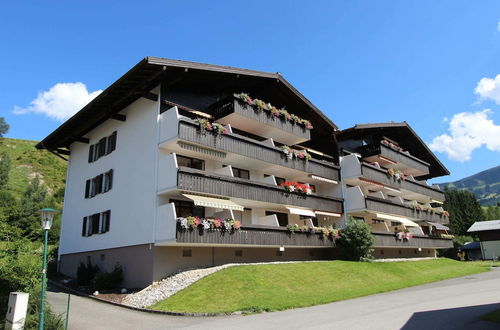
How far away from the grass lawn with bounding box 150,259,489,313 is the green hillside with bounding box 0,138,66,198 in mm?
64846

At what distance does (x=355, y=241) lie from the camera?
2861 cm

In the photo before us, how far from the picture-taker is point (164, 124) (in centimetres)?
2262

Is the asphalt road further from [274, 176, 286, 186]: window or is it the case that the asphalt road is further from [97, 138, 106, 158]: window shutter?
[274, 176, 286, 186]: window

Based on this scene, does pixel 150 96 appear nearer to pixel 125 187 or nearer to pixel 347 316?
pixel 125 187

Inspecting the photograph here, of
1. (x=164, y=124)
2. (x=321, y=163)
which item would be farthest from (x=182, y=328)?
(x=321, y=163)

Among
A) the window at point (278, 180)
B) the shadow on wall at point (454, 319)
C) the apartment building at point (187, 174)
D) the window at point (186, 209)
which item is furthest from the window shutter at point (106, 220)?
the shadow on wall at point (454, 319)

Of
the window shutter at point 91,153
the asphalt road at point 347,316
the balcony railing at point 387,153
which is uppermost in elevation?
the balcony railing at point 387,153

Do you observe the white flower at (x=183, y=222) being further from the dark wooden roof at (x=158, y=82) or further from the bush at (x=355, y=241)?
the bush at (x=355, y=241)

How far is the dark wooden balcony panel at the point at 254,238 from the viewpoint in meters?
20.3

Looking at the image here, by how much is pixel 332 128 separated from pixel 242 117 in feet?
32.8

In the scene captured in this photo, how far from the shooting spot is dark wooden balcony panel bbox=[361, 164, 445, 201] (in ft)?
111

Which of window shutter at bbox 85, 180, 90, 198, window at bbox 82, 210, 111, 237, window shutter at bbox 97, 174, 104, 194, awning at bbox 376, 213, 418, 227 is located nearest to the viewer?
window at bbox 82, 210, 111, 237

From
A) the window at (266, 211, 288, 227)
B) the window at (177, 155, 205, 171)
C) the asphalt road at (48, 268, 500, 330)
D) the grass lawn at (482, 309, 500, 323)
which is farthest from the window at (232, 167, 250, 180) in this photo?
the grass lawn at (482, 309, 500, 323)

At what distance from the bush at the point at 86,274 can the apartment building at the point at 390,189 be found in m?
19.0
